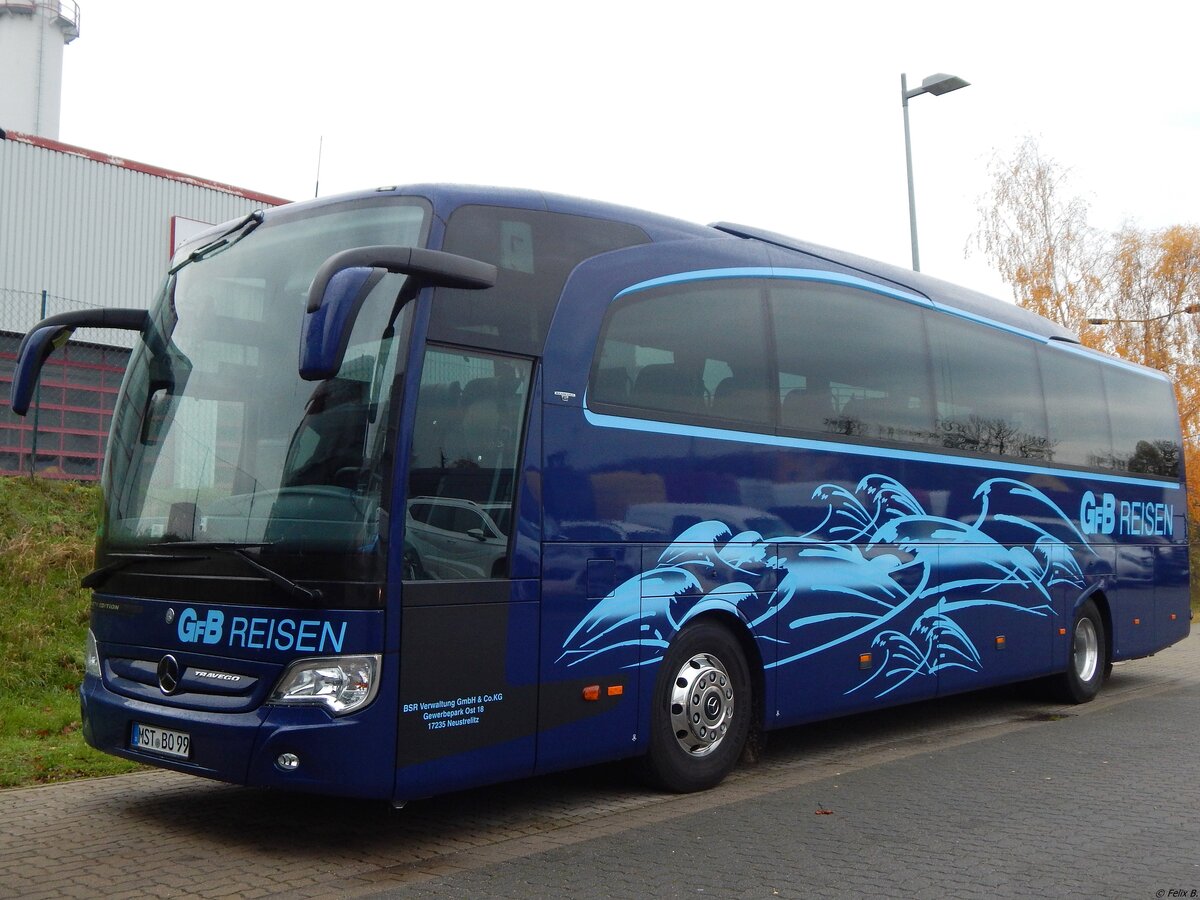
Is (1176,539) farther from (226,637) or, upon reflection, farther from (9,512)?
(9,512)

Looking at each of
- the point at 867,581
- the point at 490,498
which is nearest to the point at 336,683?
the point at 490,498

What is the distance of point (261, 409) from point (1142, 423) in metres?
11.2

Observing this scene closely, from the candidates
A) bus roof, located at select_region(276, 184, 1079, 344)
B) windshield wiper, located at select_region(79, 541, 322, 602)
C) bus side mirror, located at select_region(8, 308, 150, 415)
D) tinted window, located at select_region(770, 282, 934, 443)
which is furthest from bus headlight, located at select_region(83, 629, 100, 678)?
tinted window, located at select_region(770, 282, 934, 443)

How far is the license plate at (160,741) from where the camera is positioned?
6.16 metres

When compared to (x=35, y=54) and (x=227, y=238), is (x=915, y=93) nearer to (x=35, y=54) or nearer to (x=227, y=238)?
(x=227, y=238)

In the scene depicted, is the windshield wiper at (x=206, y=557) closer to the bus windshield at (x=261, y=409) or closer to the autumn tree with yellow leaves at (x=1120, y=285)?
the bus windshield at (x=261, y=409)

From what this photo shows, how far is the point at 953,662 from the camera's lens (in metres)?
10.4

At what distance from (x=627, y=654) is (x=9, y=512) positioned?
8.50 metres

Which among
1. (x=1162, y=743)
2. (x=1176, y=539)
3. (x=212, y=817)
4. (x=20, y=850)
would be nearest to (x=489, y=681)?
(x=212, y=817)

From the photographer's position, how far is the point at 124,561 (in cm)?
665

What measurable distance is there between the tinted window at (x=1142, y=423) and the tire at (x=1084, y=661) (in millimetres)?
1764

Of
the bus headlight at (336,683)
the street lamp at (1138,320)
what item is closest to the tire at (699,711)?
the bus headlight at (336,683)

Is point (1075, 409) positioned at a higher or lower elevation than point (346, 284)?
higher

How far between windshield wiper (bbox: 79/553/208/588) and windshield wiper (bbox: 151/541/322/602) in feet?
0.18
